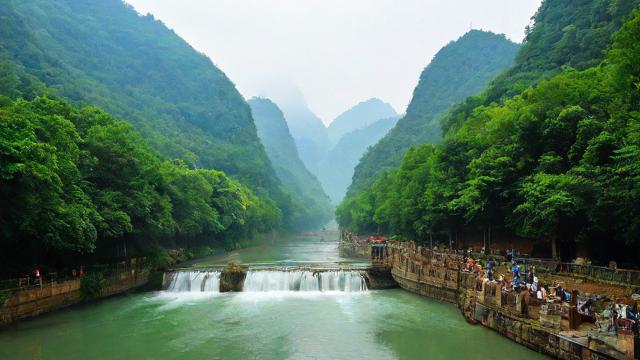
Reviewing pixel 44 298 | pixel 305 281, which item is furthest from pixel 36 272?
pixel 305 281

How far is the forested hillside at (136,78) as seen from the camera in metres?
87.9

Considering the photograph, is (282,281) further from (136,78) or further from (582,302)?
(136,78)

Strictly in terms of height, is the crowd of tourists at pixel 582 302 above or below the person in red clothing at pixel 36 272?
below

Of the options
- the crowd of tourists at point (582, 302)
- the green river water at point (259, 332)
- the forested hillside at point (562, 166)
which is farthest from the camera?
the forested hillside at point (562, 166)

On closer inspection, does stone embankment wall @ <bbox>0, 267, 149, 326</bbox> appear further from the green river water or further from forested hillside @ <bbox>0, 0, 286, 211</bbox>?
forested hillside @ <bbox>0, 0, 286, 211</bbox>

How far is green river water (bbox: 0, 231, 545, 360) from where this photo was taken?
22.0m

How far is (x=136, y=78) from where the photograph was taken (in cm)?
15488

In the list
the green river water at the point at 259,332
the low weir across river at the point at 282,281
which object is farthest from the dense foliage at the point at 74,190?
the low weir across river at the point at 282,281

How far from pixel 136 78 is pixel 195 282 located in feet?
433

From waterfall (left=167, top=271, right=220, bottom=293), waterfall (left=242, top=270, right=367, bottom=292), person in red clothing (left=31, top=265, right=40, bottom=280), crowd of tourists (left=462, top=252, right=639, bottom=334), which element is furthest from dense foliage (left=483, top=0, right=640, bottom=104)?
→ person in red clothing (left=31, top=265, right=40, bottom=280)

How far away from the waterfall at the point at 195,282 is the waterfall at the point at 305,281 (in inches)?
103

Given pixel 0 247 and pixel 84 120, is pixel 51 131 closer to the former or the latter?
pixel 0 247

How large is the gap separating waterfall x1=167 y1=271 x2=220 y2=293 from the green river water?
4.38 metres

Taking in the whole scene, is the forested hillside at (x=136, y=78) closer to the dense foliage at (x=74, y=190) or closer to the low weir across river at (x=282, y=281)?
the dense foliage at (x=74, y=190)
